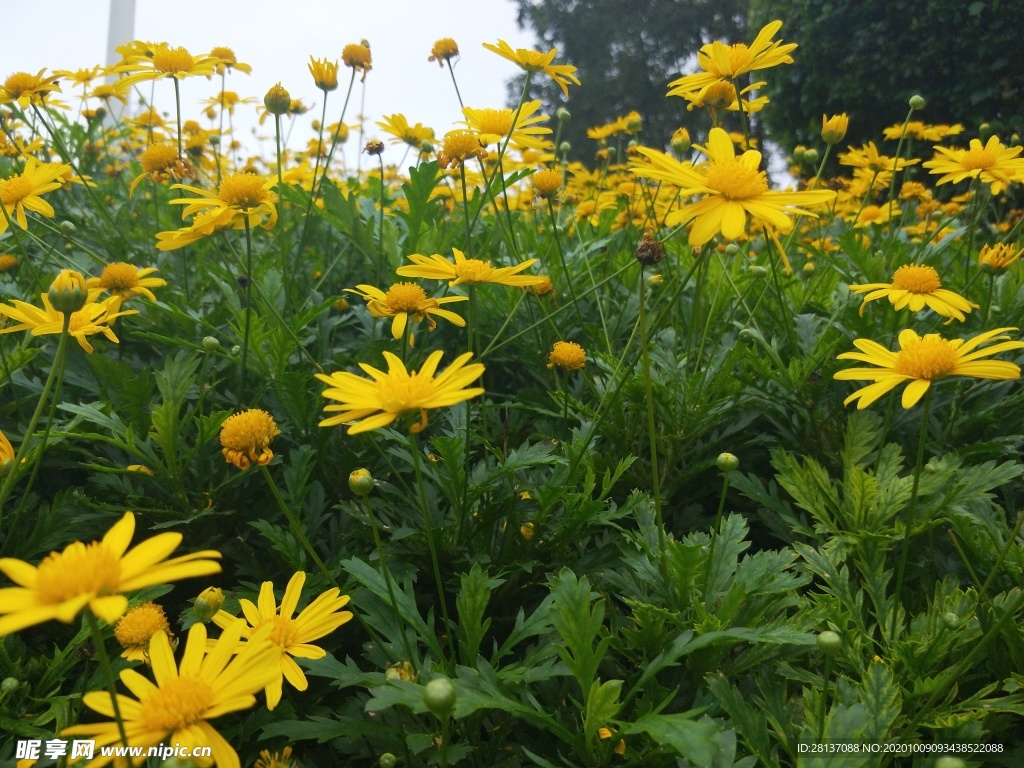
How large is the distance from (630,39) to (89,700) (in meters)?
21.7

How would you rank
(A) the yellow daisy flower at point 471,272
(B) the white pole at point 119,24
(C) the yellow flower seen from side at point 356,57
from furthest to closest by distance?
(B) the white pole at point 119,24 < (C) the yellow flower seen from side at point 356,57 < (A) the yellow daisy flower at point 471,272

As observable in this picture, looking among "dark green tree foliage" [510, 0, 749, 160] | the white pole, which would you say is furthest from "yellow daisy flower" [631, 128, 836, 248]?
"dark green tree foliage" [510, 0, 749, 160]

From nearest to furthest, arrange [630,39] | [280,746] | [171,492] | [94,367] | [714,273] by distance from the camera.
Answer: [280,746]
[171,492]
[94,367]
[714,273]
[630,39]

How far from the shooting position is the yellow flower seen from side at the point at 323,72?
1.92m

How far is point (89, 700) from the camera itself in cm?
77

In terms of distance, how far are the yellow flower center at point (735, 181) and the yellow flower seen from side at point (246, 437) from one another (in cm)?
78

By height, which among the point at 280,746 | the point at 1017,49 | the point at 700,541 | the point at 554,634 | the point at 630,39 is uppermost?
the point at 630,39

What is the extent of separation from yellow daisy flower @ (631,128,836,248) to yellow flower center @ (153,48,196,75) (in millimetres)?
1607

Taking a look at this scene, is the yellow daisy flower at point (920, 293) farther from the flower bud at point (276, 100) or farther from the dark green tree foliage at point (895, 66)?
the dark green tree foliage at point (895, 66)

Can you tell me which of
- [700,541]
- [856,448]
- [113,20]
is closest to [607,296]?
[856,448]

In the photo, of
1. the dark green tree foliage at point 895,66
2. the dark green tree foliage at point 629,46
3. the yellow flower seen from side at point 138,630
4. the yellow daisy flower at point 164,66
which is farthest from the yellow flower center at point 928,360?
the dark green tree foliage at point 629,46

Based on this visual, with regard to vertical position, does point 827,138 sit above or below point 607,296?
above

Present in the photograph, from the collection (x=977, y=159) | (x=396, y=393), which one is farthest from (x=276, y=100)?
(x=977, y=159)

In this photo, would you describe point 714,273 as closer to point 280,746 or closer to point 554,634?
point 554,634
